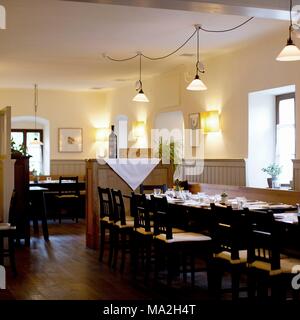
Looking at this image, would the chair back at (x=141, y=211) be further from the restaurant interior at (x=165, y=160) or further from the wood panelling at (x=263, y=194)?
the wood panelling at (x=263, y=194)

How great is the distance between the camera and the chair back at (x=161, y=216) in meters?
5.66

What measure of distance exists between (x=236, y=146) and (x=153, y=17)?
2891mm

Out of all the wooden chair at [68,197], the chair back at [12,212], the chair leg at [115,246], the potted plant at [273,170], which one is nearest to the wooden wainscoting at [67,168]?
the wooden chair at [68,197]

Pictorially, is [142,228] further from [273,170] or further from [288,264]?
[273,170]

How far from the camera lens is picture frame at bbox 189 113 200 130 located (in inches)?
398

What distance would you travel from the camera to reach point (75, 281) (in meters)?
6.17

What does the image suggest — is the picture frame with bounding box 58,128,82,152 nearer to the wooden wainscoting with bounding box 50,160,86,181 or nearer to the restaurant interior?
the wooden wainscoting with bounding box 50,160,86,181

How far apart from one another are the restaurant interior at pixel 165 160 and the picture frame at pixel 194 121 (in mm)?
18

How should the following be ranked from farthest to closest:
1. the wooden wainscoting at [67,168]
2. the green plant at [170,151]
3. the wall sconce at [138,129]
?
the wooden wainscoting at [67,168] → the wall sconce at [138,129] → the green plant at [170,151]

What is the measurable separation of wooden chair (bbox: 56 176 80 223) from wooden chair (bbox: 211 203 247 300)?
25.0 ft

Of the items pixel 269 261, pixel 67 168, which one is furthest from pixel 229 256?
pixel 67 168

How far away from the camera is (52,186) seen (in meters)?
12.7
